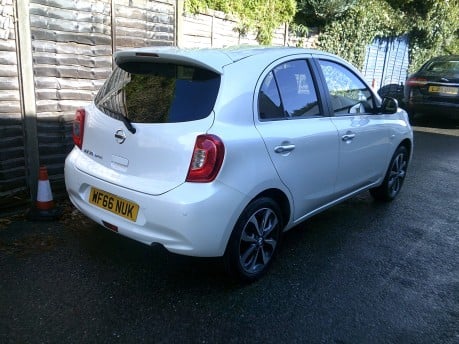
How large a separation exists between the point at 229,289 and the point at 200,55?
167 centimetres

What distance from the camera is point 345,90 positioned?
4.20 m

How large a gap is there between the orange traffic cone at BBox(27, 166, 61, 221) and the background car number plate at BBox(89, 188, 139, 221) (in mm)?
1223

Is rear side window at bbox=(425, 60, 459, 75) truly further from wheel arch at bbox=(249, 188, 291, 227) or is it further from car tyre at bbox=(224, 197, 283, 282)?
car tyre at bbox=(224, 197, 283, 282)

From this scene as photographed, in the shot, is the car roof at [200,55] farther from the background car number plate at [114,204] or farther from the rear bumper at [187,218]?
the background car number plate at [114,204]

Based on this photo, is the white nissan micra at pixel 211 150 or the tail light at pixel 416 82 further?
the tail light at pixel 416 82

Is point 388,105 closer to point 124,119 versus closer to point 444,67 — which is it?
point 124,119

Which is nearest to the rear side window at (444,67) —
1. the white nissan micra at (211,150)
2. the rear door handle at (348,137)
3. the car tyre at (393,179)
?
the car tyre at (393,179)

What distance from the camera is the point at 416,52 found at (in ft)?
48.4

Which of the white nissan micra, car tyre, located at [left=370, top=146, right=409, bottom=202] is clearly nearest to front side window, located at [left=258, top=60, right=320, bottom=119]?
the white nissan micra

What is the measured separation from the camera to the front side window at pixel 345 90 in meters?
3.94

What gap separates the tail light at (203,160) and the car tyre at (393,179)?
9.70 ft

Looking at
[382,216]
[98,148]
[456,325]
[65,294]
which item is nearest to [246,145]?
[98,148]

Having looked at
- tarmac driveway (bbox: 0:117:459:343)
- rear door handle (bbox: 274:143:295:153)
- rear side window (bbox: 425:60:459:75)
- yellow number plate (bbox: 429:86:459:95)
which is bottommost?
tarmac driveway (bbox: 0:117:459:343)

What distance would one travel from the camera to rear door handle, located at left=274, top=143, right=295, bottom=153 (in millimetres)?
3161
